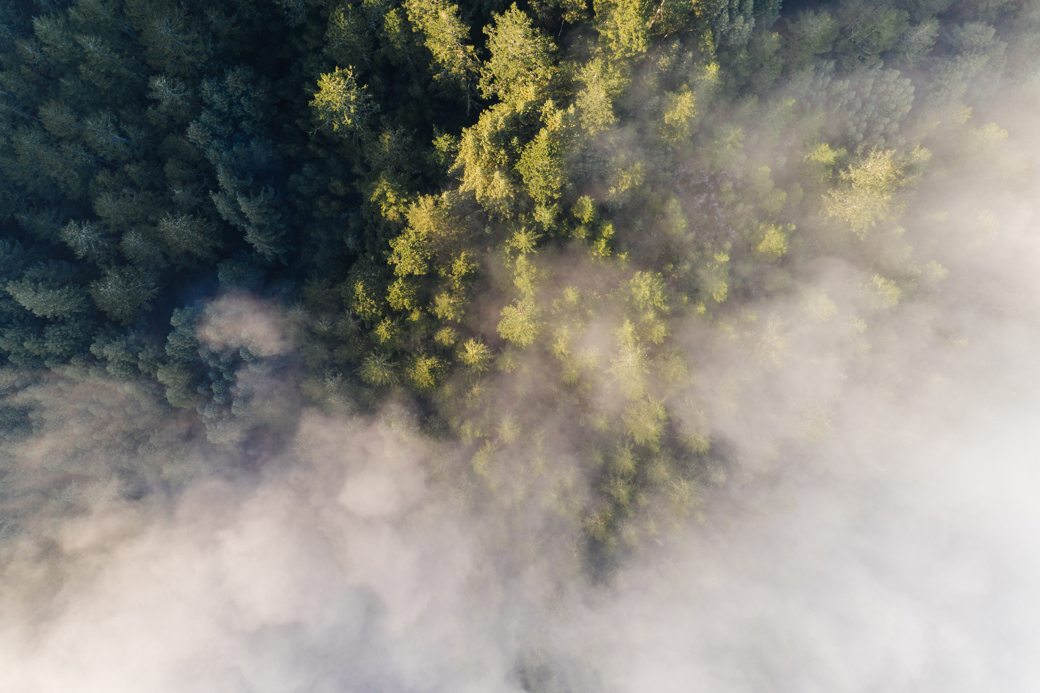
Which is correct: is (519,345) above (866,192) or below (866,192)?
below

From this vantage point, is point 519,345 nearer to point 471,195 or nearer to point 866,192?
point 471,195

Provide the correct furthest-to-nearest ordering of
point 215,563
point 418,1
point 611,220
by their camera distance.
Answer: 1. point 215,563
2. point 611,220
3. point 418,1

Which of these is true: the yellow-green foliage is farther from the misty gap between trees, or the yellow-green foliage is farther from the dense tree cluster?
the misty gap between trees


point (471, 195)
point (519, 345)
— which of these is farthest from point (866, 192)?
point (471, 195)

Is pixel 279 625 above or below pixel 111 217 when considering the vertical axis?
below

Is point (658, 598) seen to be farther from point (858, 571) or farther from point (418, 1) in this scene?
point (418, 1)

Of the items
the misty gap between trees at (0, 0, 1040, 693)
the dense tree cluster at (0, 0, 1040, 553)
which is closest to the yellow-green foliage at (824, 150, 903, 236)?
the dense tree cluster at (0, 0, 1040, 553)

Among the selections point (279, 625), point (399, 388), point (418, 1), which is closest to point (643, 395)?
point (399, 388)
